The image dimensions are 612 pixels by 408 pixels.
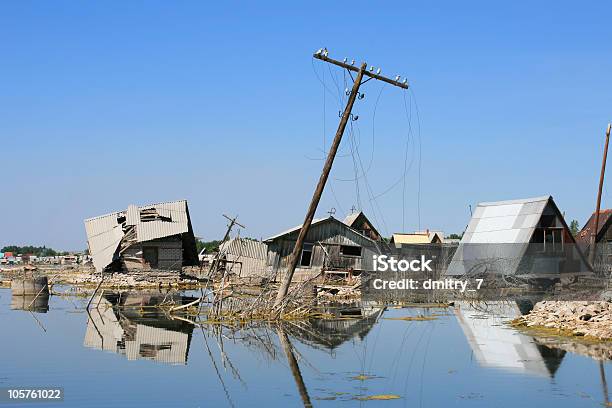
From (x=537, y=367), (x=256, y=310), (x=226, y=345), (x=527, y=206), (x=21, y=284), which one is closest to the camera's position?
(x=537, y=367)

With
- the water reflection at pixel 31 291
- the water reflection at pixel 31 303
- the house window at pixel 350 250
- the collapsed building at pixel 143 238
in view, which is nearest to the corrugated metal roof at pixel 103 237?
the collapsed building at pixel 143 238

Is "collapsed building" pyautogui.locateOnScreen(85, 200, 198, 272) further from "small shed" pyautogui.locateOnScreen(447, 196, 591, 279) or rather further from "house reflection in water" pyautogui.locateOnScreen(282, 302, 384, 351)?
"house reflection in water" pyautogui.locateOnScreen(282, 302, 384, 351)

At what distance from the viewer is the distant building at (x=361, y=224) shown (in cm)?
5781

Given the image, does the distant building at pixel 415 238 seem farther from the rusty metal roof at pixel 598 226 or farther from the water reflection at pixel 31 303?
the water reflection at pixel 31 303

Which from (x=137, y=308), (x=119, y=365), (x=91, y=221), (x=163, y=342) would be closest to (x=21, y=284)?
(x=137, y=308)

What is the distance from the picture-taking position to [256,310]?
23812mm

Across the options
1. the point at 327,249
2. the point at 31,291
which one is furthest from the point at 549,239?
the point at 31,291

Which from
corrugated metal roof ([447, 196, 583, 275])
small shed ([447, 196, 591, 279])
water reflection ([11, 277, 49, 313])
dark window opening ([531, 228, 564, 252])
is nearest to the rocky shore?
corrugated metal roof ([447, 196, 583, 275])

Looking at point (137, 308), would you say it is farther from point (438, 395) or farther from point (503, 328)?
point (438, 395)

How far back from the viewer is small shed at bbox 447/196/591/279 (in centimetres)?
3700

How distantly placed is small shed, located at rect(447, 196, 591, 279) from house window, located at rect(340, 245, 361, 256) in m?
7.55

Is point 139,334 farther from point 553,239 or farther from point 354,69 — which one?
point 553,239

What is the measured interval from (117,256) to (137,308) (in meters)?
18.9

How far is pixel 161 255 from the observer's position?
48781 millimetres
